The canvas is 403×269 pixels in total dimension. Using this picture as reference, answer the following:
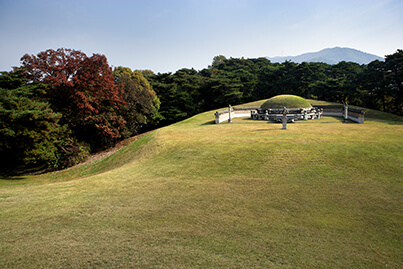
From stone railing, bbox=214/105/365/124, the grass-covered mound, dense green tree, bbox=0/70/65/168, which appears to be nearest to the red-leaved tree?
dense green tree, bbox=0/70/65/168

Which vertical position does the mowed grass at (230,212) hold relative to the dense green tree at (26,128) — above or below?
below

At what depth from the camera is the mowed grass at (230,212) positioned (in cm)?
581

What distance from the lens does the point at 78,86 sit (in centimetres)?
2372

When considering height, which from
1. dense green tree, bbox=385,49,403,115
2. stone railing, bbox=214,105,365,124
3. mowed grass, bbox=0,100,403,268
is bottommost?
mowed grass, bbox=0,100,403,268

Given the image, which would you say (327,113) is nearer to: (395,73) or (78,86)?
(395,73)

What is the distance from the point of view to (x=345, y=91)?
1619 inches

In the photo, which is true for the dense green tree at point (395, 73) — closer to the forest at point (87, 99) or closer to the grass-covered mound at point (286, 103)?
the forest at point (87, 99)

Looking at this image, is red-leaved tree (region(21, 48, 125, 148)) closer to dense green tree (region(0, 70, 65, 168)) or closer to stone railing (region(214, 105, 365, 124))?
dense green tree (region(0, 70, 65, 168))

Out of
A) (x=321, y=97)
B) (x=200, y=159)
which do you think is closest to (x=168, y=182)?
(x=200, y=159)

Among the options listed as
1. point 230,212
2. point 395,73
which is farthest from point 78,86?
point 395,73

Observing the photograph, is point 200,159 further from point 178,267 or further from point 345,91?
point 345,91

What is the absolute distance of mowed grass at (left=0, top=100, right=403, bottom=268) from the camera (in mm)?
5809

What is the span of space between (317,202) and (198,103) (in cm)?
4467

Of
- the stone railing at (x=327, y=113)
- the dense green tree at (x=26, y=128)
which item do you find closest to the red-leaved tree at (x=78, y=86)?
the dense green tree at (x=26, y=128)
